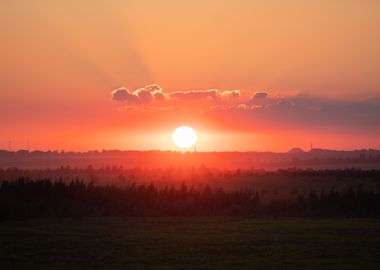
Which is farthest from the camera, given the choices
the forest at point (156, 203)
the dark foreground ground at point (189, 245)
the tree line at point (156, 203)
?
the tree line at point (156, 203)

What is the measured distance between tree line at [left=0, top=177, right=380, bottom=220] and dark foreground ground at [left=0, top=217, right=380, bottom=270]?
27.2ft

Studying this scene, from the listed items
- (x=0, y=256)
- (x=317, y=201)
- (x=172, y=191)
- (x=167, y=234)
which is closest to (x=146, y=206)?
(x=172, y=191)

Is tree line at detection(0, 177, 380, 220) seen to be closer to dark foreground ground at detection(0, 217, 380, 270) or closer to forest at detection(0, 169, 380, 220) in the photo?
forest at detection(0, 169, 380, 220)

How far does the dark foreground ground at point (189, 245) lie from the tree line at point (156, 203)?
326 inches

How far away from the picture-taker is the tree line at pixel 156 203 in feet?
164

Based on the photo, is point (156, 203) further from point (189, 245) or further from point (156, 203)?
point (189, 245)

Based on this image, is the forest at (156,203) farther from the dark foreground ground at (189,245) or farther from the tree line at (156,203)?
the dark foreground ground at (189,245)

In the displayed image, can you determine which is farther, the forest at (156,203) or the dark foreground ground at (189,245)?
the forest at (156,203)

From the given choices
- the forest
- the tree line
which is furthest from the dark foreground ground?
the tree line

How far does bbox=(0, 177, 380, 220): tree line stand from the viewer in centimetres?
4997

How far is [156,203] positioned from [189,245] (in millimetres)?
25239

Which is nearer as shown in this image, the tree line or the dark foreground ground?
the dark foreground ground

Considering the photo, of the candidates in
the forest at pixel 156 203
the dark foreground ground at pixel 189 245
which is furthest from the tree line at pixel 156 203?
the dark foreground ground at pixel 189 245

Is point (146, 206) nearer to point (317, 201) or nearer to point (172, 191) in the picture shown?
point (172, 191)
